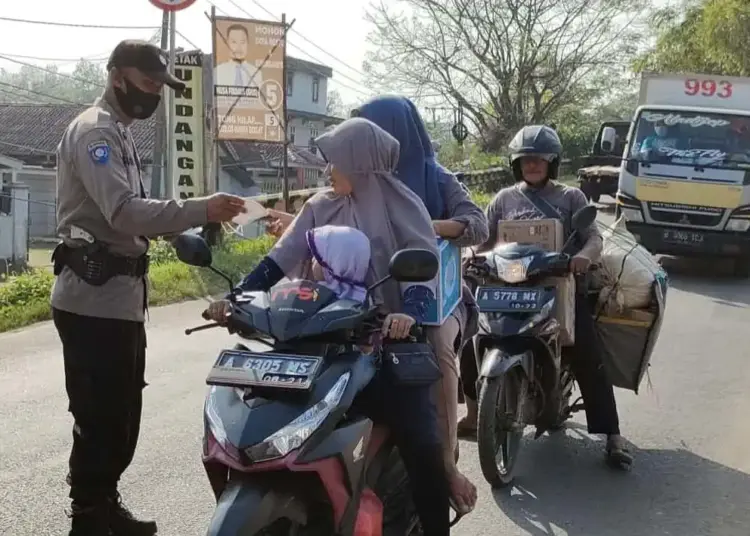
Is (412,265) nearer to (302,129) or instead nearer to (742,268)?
(742,268)

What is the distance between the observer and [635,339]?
544cm

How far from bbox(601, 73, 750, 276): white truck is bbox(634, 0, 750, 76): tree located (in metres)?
16.7

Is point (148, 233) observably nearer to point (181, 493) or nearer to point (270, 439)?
point (270, 439)

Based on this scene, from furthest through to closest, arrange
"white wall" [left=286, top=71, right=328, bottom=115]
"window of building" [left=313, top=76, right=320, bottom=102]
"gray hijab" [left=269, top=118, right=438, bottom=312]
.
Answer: "window of building" [left=313, top=76, right=320, bottom=102] → "white wall" [left=286, top=71, right=328, bottom=115] → "gray hijab" [left=269, top=118, right=438, bottom=312]

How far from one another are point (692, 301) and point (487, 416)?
700 centimetres

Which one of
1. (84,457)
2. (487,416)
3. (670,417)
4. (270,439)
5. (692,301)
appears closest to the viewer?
(270,439)

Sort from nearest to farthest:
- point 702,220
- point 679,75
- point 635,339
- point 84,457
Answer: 1. point 84,457
2. point 635,339
3. point 702,220
4. point 679,75

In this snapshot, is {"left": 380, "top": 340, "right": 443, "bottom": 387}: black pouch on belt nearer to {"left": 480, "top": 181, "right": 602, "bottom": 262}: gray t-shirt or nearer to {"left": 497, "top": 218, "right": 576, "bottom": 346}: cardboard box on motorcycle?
{"left": 497, "top": 218, "right": 576, "bottom": 346}: cardboard box on motorcycle

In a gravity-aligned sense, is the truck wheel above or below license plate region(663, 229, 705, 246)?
below

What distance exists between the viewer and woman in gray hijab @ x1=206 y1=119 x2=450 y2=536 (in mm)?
3283

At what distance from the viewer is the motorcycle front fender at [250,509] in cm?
263

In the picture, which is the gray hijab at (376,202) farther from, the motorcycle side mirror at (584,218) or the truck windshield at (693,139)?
the truck windshield at (693,139)

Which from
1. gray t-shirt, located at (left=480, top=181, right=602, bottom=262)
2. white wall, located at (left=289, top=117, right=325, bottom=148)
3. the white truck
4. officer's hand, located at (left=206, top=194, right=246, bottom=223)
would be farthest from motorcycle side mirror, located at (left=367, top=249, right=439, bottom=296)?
white wall, located at (left=289, top=117, right=325, bottom=148)

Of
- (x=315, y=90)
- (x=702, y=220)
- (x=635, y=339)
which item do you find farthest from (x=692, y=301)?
(x=315, y=90)
